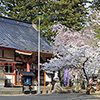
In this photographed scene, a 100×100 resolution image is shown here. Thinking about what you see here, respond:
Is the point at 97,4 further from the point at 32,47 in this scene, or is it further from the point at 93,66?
the point at 93,66

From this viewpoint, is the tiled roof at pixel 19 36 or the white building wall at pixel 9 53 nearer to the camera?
the white building wall at pixel 9 53

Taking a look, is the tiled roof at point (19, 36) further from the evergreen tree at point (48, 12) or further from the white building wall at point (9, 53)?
the evergreen tree at point (48, 12)

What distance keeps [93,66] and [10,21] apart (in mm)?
16002

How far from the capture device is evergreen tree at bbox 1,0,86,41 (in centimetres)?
4044

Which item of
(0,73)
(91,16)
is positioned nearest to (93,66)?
(0,73)

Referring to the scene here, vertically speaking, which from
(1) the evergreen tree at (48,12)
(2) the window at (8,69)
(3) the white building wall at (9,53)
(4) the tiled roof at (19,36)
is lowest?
(2) the window at (8,69)

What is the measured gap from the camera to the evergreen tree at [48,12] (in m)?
40.4

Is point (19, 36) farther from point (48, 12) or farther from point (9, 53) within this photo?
point (48, 12)

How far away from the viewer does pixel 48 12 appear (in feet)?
135

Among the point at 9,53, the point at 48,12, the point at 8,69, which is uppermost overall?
the point at 48,12

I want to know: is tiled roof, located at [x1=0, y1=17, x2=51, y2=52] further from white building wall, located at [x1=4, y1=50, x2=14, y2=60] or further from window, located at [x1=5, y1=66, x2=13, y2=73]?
window, located at [x1=5, y1=66, x2=13, y2=73]

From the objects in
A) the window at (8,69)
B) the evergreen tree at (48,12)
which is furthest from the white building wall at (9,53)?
the evergreen tree at (48,12)

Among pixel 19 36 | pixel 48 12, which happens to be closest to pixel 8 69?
pixel 19 36

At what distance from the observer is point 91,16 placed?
37.7 meters
